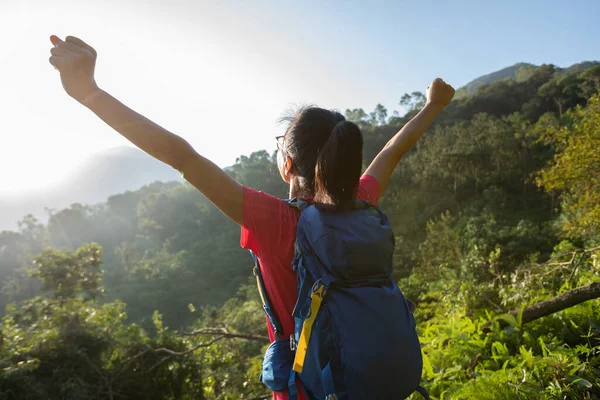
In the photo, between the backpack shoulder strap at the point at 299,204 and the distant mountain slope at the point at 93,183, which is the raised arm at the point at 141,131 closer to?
the backpack shoulder strap at the point at 299,204

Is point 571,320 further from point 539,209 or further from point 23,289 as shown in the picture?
point 23,289

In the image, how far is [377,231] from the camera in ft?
2.87

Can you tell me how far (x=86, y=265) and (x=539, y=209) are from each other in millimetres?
18939

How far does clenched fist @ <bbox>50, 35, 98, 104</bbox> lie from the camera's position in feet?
2.75

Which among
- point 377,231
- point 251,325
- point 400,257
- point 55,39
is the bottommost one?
point 251,325

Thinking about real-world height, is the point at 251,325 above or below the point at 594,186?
below

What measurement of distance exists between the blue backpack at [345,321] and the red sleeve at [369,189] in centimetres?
35

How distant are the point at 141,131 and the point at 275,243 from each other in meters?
0.41

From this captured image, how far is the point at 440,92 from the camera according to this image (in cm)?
152

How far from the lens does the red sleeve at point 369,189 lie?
4.04ft

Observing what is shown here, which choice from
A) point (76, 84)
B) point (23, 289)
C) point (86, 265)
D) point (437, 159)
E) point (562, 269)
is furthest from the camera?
point (23, 289)

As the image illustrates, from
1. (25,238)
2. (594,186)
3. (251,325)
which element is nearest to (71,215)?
(25,238)

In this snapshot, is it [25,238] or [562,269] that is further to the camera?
[25,238]

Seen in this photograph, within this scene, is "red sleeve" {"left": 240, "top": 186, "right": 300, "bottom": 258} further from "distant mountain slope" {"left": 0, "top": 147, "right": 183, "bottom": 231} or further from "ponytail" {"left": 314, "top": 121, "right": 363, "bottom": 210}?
"distant mountain slope" {"left": 0, "top": 147, "right": 183, "bottom": 231}
